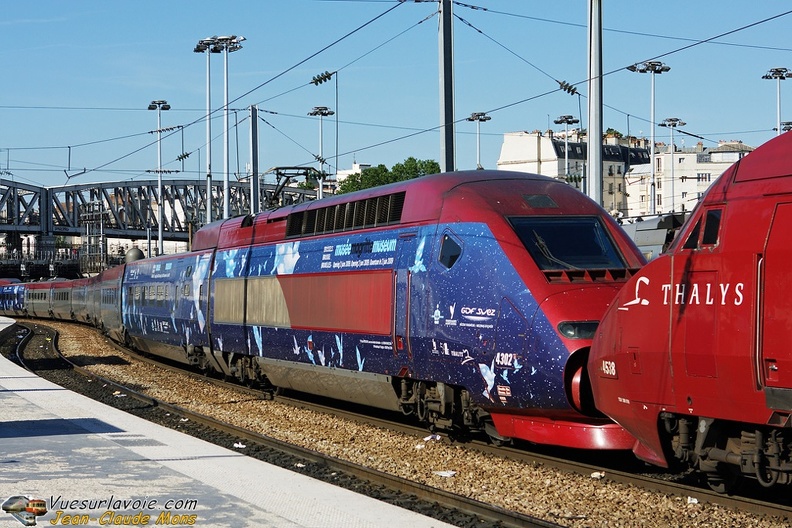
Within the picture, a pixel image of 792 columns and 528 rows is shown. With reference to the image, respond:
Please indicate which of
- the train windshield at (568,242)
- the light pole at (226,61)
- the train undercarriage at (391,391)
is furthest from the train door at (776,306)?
the light pole at (226,61)

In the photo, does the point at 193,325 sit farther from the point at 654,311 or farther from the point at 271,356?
the point at 654,311

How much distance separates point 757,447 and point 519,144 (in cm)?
11750

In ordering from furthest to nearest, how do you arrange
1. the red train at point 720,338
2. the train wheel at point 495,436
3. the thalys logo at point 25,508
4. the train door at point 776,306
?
the train wheel at point 495,436
the thalys logo at point 25,508
the red train at point 720,338
the train door at point 776,306

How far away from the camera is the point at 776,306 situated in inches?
341

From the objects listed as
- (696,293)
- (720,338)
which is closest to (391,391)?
(696,293)

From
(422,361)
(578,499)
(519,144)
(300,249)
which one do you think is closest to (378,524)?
(578,499)

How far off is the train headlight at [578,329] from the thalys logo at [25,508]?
5944 mm

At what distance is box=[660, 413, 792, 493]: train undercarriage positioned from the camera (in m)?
9.10

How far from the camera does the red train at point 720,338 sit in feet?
28.7

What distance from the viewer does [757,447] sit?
360 inches

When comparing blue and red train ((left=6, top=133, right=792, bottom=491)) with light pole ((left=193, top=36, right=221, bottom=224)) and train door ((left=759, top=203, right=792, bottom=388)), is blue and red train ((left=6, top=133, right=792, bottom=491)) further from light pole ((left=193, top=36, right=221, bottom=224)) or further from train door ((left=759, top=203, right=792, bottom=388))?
light pole ((left=193, top=36, right=221, bottom=224))

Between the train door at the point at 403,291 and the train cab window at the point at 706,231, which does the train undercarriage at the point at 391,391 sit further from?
the train cab window at the point at 706,231

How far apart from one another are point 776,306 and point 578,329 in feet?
11.6

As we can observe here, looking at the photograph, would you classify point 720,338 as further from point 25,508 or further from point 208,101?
point 208,101
